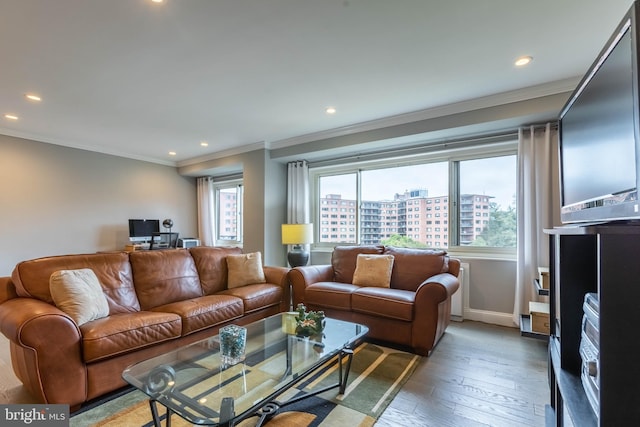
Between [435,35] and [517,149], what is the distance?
6.68ft

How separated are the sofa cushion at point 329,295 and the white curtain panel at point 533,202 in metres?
1.82

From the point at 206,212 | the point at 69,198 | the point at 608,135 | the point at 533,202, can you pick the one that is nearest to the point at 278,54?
the point at 608,135

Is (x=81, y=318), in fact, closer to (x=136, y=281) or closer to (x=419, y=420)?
(x=136, y=281)

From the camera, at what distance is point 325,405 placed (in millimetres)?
1834

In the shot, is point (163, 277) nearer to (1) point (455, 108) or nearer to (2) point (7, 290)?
(2) point (7, 290)

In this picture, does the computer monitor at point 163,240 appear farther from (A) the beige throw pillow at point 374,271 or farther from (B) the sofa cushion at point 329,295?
(A) the beige throw pillow at point 374,271

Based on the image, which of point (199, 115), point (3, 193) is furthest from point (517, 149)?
point (3, 193)

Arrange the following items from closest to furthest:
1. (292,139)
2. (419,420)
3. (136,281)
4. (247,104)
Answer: (419,420) < (136,281) < (247,104) < (292,139)

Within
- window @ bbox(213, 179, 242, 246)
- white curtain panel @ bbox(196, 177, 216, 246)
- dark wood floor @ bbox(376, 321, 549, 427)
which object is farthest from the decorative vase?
white curtain panel @ bbox(196, 177, 216, 246)

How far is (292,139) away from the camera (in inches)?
180

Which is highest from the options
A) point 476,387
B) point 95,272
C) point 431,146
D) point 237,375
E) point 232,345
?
point 431,146

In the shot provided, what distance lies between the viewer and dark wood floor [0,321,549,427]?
1.74 m

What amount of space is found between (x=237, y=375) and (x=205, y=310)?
1.08 metres

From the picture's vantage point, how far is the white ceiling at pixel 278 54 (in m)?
1.84
